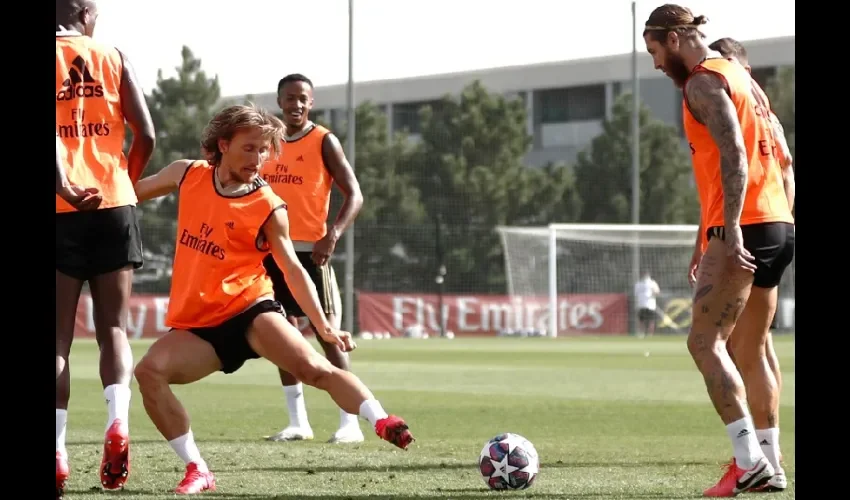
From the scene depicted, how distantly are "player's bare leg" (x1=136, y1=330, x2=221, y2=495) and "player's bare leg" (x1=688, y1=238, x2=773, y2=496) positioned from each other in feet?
7.31

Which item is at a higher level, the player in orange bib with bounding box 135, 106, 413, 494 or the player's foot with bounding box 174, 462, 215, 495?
the player in orange bib with bounding box 135, 106, 413, 494

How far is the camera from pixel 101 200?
5953 millimetres

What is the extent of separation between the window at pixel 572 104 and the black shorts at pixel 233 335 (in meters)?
56.3

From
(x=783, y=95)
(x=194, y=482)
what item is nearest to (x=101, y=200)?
(x=194, y=482)

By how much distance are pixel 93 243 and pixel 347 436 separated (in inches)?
143

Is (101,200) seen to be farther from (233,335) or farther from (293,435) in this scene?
(293,435)

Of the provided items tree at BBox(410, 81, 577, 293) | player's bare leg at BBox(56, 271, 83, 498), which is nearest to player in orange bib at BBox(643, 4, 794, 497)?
player's bare leg at BBox(56, 271, 83, 498)

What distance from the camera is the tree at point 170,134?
1657 inches

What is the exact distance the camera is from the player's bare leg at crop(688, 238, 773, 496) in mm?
6285

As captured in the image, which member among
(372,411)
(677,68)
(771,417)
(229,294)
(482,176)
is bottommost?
(771,417)

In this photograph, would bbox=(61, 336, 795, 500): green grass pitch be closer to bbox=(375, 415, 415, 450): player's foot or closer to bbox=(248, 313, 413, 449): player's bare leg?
bbox=(248, 313, 413, 449): player's bare leg
